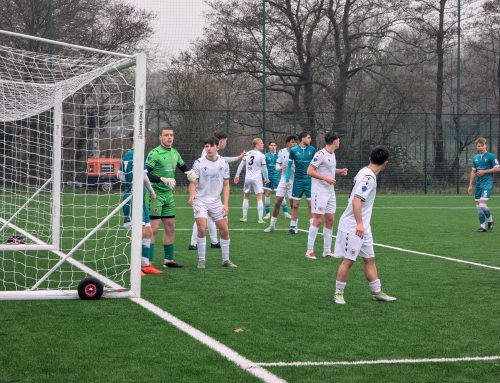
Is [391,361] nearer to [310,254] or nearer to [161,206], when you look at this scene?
[161,206]

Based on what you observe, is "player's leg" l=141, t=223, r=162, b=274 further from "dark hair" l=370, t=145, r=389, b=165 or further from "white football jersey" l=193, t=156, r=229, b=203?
"dark hair" l=370, t=145, r=389, b=165

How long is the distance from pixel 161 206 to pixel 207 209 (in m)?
0.65

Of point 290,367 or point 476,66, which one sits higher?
point 476,66

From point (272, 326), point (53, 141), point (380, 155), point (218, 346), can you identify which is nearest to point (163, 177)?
point (53, 141)

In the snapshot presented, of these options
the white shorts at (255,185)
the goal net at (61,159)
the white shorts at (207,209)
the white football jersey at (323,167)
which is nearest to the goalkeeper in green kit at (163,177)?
the white shorts at (207,209)

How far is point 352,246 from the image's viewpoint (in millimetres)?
8734

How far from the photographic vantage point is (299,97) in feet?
133

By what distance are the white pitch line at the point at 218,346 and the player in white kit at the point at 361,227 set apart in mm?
1905

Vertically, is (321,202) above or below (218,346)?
above

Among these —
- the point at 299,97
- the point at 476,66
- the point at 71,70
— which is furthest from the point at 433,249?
the point at 476,66

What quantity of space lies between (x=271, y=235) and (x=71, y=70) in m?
6.98

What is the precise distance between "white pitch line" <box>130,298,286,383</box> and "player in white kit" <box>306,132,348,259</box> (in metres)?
4.90

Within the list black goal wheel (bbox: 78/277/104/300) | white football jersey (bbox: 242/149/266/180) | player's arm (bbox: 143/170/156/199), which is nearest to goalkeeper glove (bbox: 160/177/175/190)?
player's arm (bbox: 143/170/156/199)

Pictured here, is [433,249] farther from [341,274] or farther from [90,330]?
[90,330]
